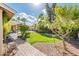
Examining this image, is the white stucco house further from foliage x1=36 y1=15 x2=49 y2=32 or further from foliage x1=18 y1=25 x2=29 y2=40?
foliage x1=36 y1=15 x2=49 y2=32

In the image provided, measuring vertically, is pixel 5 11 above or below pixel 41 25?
above

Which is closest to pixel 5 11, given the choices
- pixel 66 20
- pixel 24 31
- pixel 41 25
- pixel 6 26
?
pixel 6 26

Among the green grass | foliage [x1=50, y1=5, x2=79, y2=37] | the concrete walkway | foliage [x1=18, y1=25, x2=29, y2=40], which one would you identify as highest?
foliage [x1=50, y1=5, x2=79, y2=37]

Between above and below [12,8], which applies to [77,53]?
below

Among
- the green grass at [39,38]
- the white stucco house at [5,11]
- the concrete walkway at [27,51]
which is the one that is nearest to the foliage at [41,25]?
the green grass at [39,38]

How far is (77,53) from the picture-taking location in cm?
379

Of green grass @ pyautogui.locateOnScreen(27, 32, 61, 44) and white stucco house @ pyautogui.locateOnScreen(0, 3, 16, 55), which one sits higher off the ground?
white stucco house @ pyautogui.locateOnScreen(0, 3, 16, 55)

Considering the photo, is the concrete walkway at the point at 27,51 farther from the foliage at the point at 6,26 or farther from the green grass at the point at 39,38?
the foliage at the point at 6,26

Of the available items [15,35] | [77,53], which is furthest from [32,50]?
[77,53]

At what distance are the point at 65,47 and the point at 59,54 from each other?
0.12 meters

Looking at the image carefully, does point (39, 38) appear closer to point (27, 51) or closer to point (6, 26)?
point (27, 51)

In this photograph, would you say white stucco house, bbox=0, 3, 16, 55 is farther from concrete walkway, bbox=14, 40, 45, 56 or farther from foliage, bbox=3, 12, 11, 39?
concrete walkway, bbox=14, 40, 45, 56

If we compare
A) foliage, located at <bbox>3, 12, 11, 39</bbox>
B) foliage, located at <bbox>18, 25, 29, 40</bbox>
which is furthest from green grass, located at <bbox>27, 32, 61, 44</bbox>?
foliage, located at <bbox>3, 12, 11, 39</bbox>

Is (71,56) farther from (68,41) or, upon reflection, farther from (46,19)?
(46,19)
